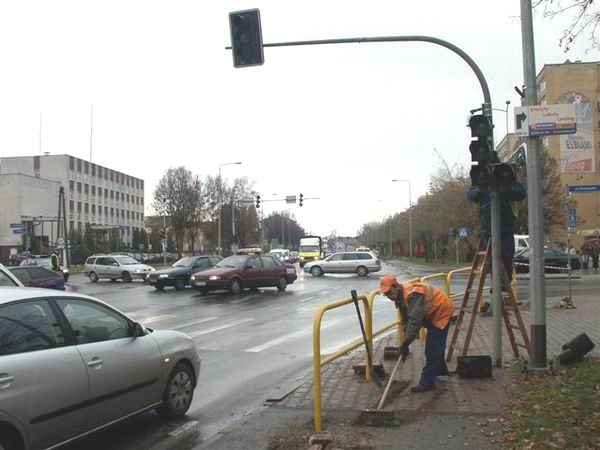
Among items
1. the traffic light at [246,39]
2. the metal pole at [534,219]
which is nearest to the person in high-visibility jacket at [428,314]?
the metal pole at [534,219]

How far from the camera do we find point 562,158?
9133 mm

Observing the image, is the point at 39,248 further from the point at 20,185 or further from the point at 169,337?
the point at 169,337

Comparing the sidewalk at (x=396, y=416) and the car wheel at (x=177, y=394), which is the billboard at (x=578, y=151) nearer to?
the sidewalk at (x=396, y=416)

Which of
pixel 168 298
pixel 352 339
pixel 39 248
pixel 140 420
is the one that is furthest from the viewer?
pixel 39 248

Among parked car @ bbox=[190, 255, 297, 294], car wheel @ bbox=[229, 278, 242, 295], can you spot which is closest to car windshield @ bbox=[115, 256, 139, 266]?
parked car @ bbox=[190, 255, 297, 294]

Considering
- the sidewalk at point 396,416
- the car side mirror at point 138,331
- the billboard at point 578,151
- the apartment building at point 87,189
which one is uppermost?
the apartment building at point 87,189

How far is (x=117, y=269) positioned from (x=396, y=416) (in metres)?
31.8

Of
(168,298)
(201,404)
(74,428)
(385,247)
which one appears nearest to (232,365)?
(201,404)

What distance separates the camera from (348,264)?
1473 inches

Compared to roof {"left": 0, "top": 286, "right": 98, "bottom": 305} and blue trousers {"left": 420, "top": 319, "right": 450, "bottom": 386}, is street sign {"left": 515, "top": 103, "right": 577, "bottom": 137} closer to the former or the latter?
blue trousers {"left": 420, "top": 319, "right": 450, "bottom": 386}

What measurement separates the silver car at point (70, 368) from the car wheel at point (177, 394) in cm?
2

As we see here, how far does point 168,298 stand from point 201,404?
52.1ft

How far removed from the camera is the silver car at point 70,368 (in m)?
4.22

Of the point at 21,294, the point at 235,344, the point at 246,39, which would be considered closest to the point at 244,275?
the point at 235,344
